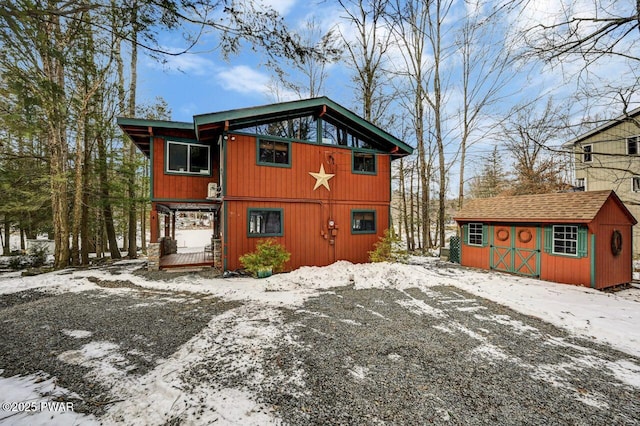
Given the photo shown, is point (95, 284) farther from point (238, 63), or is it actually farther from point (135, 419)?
point (238, 63)

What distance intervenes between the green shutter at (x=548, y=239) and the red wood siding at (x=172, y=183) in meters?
12.4

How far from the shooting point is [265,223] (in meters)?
9.26

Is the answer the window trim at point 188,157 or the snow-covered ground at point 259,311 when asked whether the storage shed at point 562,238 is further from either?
the window trim at point 188,157

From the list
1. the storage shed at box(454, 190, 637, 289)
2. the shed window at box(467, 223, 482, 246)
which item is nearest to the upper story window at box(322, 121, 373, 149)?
the shed window at box(467, 223, 482, 246)

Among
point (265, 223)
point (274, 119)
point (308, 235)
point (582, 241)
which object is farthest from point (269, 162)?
point (582, 241)

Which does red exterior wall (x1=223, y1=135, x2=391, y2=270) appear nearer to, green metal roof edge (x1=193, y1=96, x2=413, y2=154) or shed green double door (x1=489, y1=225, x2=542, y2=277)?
green metal roof edge (x1=193, y1=96, x2=413, y2=154)

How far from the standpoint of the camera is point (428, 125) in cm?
1703

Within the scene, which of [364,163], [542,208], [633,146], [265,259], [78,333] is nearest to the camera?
[78,333]

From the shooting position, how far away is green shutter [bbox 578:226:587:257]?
25.6ft

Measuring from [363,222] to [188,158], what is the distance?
24.8 ft

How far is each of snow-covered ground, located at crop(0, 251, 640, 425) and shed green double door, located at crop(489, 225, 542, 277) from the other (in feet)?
2.06

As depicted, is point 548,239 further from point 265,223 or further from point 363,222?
point 265,223

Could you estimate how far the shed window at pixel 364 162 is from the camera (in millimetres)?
10922

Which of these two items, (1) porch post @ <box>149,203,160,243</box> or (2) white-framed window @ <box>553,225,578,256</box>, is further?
(1) porch post @ <box>149,203,160,243</box>
